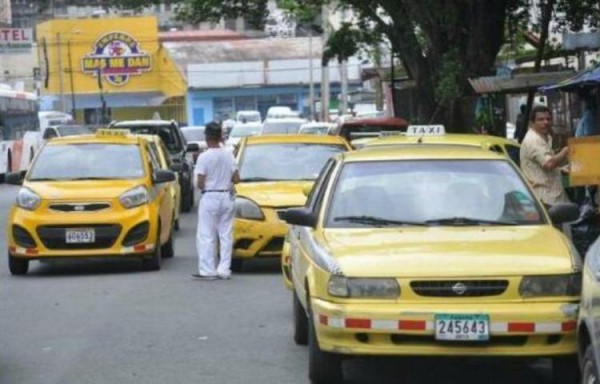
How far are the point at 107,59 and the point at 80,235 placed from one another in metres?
61.6

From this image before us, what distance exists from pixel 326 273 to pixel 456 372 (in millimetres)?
1494

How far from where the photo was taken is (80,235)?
14047 millimetres

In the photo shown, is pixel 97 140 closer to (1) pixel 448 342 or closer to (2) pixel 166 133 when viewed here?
(1) pixel 448 342

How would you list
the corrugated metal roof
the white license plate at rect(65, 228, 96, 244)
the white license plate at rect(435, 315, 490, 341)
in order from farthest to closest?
1. the corrugated metal roof
2. the white license plate at rect(65, 228, 96, 244)
3. the white license plate at rect(435, 315, 490, 341)

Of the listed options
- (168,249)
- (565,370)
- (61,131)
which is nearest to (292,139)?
(168,249)

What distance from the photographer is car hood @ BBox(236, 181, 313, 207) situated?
45.3 ft

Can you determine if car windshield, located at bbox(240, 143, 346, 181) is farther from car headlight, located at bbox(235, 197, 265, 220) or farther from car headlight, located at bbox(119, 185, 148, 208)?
car headlight, located at bbox(119, 185, 148, 208)

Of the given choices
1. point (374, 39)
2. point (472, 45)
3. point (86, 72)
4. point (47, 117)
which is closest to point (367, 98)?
point (47, 117)

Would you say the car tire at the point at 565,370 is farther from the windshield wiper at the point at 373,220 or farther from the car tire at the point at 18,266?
the car tire at the point at 18,266

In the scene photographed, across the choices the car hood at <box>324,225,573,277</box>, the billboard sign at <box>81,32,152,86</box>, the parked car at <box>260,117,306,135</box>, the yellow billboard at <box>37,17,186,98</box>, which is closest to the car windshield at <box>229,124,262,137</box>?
the parked car at <box>260,117,306,135</box>

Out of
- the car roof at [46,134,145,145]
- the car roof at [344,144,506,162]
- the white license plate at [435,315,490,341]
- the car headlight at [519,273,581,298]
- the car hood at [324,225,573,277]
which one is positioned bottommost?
the white license plate at [435,315,490,341]

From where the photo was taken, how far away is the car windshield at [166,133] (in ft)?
82.4

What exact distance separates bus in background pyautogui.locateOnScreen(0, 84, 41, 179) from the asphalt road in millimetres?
23039

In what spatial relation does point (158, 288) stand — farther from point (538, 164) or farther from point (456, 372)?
point (456, 372)
